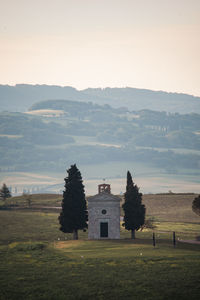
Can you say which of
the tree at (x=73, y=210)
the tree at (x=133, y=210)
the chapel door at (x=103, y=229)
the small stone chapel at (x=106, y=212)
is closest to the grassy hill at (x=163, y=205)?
the tree at (x=133, y=210)

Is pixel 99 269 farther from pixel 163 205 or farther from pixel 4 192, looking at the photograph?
pixel 4 192

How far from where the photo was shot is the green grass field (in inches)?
1934

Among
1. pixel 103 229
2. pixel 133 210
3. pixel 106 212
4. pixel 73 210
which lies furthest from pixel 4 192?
pixel 133 210

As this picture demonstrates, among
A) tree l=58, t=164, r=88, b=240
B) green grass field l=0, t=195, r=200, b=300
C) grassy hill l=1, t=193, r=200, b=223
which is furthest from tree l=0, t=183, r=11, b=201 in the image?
tree l=58, t=164, r=88, b=240

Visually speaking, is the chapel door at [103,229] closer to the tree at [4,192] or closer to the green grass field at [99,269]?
the green grass field at [99,269]

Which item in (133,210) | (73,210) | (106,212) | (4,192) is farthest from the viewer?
(4,192)

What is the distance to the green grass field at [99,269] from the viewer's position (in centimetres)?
4912

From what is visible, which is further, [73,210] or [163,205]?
[163,205]

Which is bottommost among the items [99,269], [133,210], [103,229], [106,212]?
[99,269]

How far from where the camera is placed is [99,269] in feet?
190

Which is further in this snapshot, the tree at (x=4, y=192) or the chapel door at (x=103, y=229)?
the tree at (x=4, y=192)

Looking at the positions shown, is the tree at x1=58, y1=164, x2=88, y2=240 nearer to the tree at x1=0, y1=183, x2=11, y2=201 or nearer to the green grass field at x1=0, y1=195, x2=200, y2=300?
the green grass field at x1=0, y1=195, x2=200, y2=300

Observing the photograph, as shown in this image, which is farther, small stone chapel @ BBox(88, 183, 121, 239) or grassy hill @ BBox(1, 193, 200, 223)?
grassy hill @ BBox(1, 193, 200, 223)

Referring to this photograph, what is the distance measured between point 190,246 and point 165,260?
13.0m
